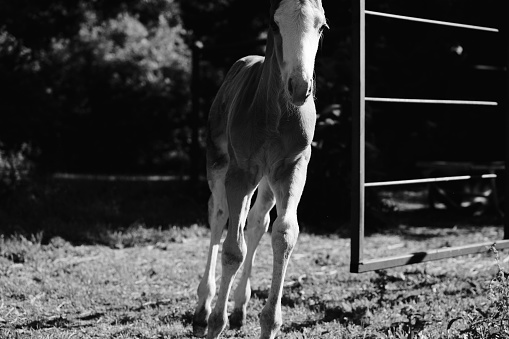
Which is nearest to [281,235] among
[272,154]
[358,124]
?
[272,154]

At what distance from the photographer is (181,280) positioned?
224 inches

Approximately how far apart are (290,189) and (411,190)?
10.4 meters

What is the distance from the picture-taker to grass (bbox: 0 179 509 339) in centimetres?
418

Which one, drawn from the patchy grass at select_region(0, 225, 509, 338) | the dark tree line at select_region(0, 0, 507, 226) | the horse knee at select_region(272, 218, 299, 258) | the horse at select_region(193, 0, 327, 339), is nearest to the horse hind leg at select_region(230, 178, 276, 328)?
the patchy grass at select_region(0, 225, 509, 338)

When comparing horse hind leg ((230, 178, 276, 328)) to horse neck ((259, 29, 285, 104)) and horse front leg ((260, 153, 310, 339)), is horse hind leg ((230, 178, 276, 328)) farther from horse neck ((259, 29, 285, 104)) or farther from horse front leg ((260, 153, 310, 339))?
horse neck ((259, 29, 285, 104))

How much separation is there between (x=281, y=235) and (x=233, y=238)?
0.31 m

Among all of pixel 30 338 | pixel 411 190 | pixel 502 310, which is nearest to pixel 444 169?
pixel 411 190

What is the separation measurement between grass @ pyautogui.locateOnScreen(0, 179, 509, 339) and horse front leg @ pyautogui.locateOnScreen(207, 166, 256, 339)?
0.46m

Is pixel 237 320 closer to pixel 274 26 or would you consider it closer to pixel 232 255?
pixel 232 255

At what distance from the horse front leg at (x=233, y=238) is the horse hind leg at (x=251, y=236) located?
512 millimetres

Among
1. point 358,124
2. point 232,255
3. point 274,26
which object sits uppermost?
point 274,26

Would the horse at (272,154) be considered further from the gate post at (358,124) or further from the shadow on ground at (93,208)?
the shadow on ground at (93,208)

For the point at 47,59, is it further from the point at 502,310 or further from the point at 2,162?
the point at 502,310

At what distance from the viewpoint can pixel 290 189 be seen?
11.9 feet
